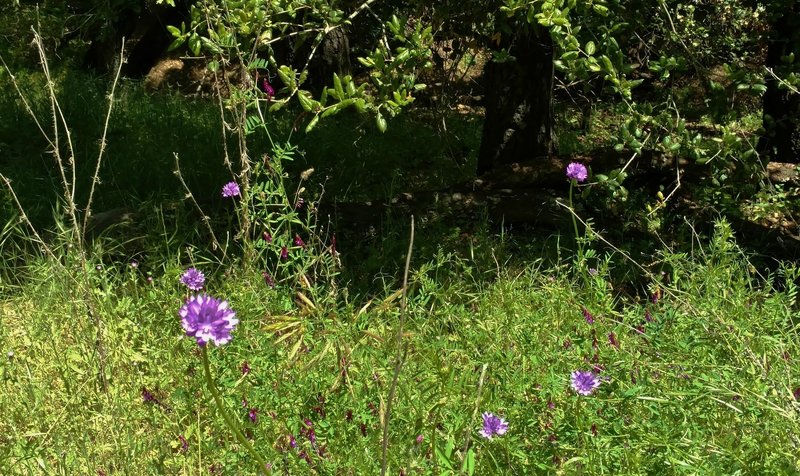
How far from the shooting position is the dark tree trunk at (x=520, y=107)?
577 centimetres

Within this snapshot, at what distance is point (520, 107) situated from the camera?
19.3 feet

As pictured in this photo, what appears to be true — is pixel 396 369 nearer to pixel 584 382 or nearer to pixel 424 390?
pixel 584 382

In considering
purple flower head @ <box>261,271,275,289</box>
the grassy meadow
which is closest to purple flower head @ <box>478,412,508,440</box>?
the grassy meadow

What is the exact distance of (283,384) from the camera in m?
2.62

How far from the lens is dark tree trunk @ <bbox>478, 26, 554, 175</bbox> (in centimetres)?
577

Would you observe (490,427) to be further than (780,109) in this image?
No

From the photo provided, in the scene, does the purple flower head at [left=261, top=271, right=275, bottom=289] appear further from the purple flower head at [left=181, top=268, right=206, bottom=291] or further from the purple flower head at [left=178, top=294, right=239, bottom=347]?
the purple flower head at [left=178, top=294, right=239, bottom=347]

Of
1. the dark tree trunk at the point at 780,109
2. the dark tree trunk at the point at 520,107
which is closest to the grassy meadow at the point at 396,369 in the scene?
the dark tree trunk at the point at 520,107

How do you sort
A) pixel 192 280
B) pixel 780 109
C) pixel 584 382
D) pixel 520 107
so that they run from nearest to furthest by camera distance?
pixel 584 382, pixel 192 280, pixel 520 107, pixel 780 109

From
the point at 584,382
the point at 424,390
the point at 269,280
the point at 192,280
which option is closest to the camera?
the point at 584,382

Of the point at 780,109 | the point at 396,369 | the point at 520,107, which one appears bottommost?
the point at 520,107

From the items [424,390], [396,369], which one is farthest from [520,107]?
[396,369]

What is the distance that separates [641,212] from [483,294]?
1649 mm

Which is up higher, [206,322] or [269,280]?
[206,322]
